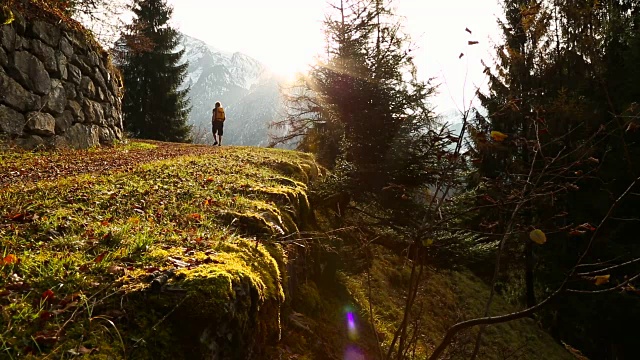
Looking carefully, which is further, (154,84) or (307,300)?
(154,84)

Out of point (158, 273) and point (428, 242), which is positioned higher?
point (428, 242)

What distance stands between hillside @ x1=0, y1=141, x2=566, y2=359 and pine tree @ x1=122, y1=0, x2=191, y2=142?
17.7 meters

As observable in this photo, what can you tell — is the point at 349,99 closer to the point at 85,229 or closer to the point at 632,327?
the point at 85,229

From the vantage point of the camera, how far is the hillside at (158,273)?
1860 millimetres

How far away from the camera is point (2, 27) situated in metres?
8.09

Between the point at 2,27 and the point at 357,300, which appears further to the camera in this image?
the point at 2,27

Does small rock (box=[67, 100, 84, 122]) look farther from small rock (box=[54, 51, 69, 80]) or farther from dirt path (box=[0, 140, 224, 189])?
dirt path (box=[0, 140, 224, 189])

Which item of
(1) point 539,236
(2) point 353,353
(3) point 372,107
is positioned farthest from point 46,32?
(1) point 539,236

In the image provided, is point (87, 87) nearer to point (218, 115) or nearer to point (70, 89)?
point (70, 89)

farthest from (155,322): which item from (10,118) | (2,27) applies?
(2,27)

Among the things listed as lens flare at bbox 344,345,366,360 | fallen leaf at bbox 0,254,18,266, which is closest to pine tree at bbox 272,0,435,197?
lens flare at bbox 344,345,366,360

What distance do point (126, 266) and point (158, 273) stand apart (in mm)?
281

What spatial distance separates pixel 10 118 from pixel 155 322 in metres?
8.88

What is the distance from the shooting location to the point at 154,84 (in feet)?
74.3
